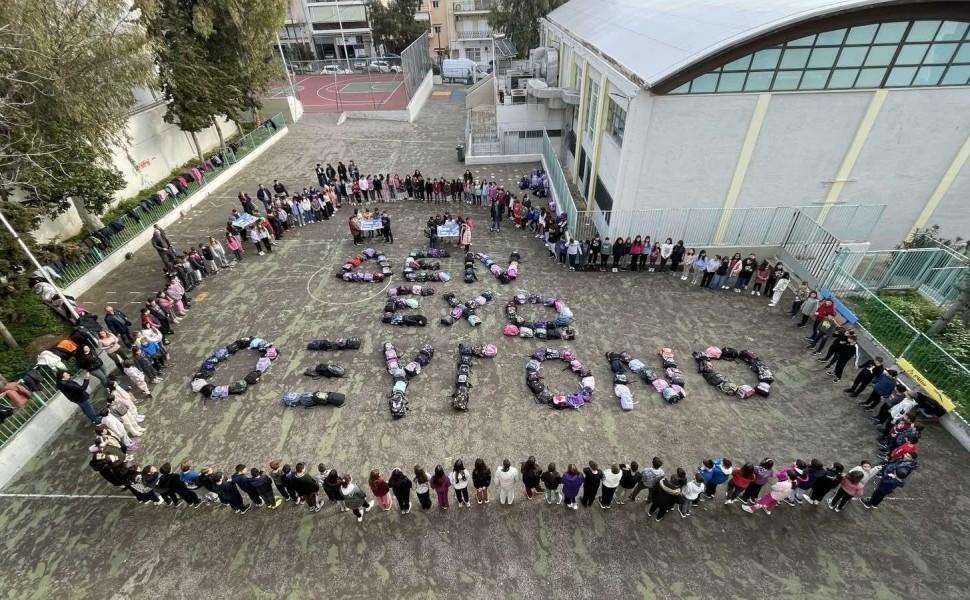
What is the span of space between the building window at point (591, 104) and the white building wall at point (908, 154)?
11.1m

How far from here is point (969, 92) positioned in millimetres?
15453

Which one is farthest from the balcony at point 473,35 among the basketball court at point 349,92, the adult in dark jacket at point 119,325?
the adult in dark jacket at point 119,325

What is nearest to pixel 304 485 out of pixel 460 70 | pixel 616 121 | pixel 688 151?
pixel 688 151

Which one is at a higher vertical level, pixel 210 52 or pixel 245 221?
pixel 210 52

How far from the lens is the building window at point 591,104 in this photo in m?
22.1

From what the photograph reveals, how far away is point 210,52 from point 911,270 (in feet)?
112

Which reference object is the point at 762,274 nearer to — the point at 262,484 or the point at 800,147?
the point at 800,147

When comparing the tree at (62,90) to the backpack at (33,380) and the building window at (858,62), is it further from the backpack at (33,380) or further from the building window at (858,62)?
the building window at (858,62)

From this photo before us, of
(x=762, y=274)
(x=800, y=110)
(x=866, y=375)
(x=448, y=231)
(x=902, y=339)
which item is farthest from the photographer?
(x=448, y=231)

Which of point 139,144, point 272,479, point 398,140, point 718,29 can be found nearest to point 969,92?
point 718,29

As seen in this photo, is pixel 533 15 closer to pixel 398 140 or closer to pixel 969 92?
pixel 398 140

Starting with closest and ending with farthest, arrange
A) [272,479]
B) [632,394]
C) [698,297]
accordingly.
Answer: [272,479] < [632,394] < [698,297]

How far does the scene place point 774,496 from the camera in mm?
9383

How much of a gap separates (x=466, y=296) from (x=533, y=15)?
1555 inches
